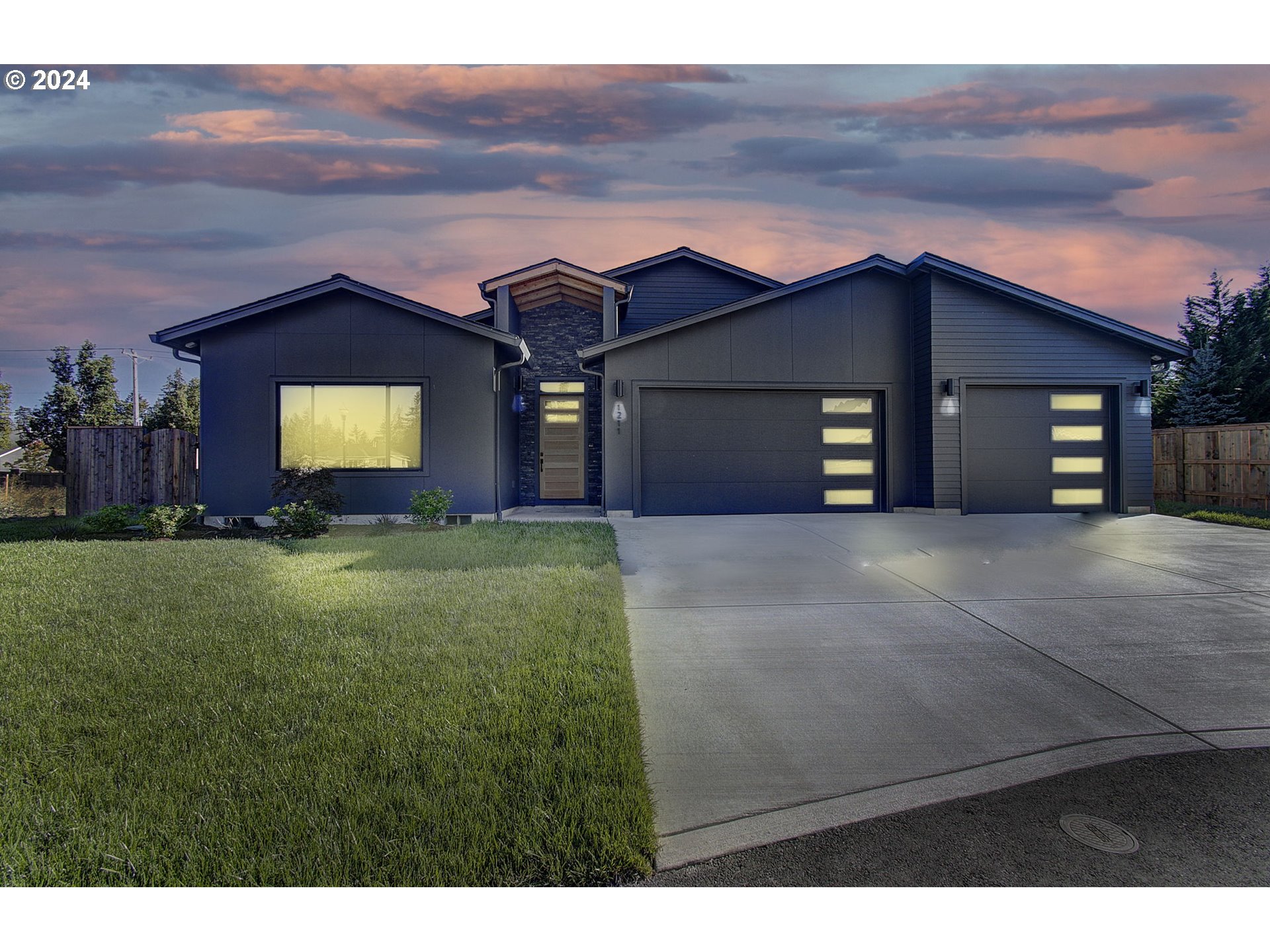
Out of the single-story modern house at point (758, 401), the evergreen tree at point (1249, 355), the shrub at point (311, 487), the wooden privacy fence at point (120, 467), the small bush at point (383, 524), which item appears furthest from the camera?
the evergreen tree at point (1249, 355)

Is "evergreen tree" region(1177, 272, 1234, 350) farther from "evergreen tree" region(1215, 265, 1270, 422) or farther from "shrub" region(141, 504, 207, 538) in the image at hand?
A: "shrub" region(141, 504, 207, 538)

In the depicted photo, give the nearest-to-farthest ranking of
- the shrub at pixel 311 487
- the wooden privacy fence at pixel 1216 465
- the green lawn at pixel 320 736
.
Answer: the green lawn at pixel 320 736, the shrub at pixel 311 487, the wooden privacy fence at pixel 1216 465

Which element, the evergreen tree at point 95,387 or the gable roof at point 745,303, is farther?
the evergreen tree at point 95,387

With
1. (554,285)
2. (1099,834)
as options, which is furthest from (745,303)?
(1099,834)

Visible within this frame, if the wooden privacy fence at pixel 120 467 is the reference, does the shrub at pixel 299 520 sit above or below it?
below

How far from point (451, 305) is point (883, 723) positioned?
10937 mm

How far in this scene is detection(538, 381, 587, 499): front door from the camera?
11.9 meters

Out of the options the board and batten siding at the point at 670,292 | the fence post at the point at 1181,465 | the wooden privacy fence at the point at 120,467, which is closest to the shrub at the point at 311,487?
the wooden privacy fence at the point at 120,467

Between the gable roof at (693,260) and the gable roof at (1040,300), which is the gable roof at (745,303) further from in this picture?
the gable roof at (693,260)

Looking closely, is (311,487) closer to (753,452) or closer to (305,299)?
(305,299)

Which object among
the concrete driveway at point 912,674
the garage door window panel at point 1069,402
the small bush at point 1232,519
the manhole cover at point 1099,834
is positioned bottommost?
the manhole cover at point 1099,834

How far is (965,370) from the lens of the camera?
31.7ft

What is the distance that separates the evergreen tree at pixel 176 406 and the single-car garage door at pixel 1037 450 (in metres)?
19.7

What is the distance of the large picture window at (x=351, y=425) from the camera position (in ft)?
29.9
